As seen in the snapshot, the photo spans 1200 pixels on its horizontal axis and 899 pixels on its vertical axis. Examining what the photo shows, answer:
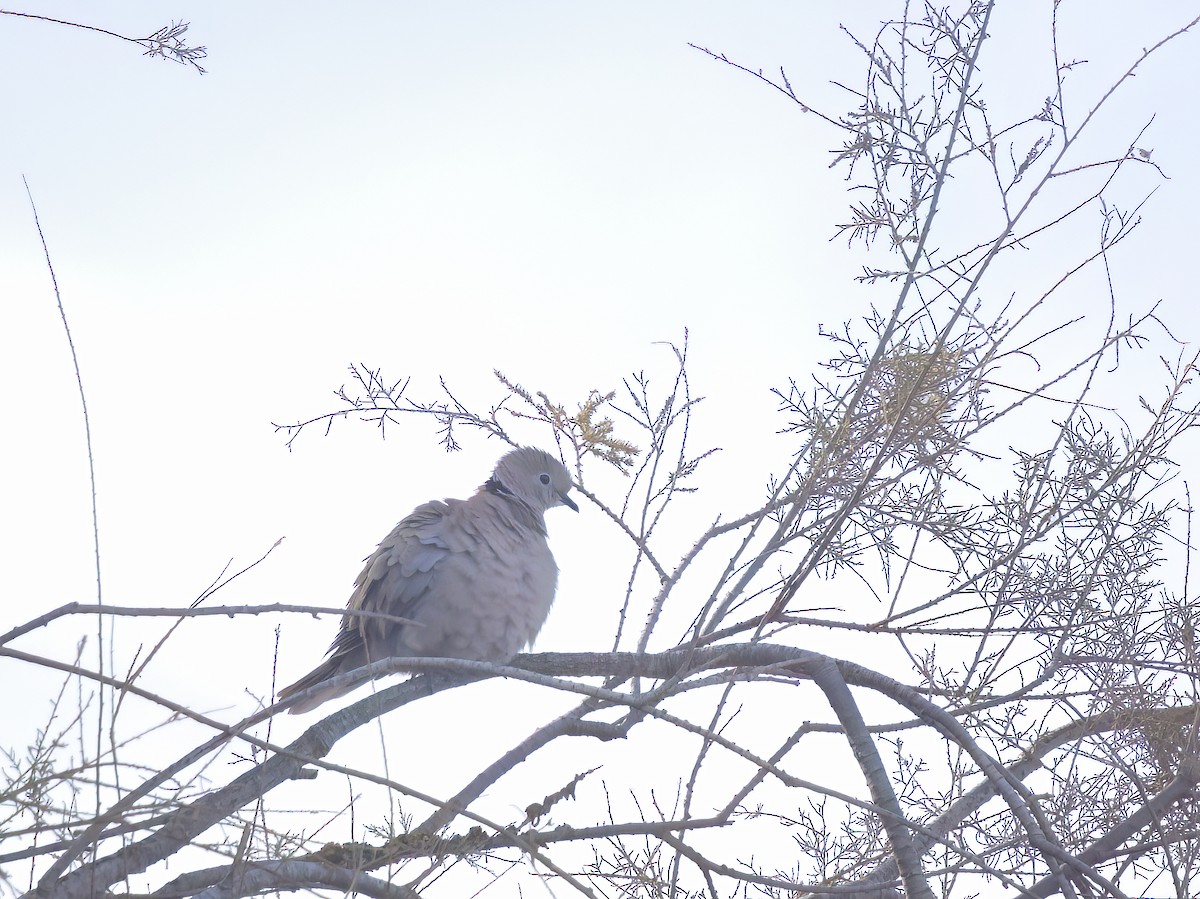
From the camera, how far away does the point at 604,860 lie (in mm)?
2744

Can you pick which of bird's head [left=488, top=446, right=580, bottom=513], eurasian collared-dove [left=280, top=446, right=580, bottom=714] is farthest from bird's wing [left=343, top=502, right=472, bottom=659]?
bird's head [left=488, top=446, right=580, bottom=513]

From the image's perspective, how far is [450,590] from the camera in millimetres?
4078

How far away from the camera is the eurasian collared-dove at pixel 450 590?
4074 millimetres

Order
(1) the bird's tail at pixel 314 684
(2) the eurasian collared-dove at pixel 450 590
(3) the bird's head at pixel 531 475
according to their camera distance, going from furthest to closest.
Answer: (3) the bird's head at pixel 531 475, (2) the eurasian collared-dove at pixel 450 590, (1) the bird's tail at pixel 314 684

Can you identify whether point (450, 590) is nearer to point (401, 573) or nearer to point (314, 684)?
point (401, 573)

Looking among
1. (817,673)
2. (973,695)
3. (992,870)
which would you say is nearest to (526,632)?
(817,673)

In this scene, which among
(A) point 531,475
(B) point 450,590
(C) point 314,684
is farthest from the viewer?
(A) point 531,475

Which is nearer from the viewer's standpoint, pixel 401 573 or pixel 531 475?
pixel 401 573

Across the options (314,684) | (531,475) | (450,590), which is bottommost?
(314,684)

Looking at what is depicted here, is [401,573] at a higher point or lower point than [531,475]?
lower

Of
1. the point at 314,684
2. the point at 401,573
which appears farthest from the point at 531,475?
the point at 314,684

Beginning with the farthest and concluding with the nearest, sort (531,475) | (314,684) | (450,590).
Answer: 1. (531,475)
2. (450,590)
3. (314,684)

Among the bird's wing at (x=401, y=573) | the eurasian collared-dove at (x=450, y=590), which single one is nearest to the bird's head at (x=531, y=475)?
the eurasian collared-dove at (x=450, y=590)

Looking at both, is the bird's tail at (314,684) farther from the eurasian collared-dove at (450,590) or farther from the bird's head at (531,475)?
the bird's head at (531,475)
